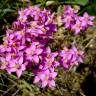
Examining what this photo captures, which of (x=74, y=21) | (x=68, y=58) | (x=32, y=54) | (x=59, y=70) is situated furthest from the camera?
(x=59, y=70)

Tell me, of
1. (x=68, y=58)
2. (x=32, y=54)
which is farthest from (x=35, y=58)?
(x=68, y=58)

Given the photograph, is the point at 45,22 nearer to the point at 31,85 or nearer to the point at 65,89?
the point at 31,85

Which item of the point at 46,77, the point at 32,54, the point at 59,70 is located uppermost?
the point at 32,54

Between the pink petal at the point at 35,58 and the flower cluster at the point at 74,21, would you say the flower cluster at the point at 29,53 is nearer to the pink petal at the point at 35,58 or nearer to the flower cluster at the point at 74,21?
the pink petal at the point at 35,58

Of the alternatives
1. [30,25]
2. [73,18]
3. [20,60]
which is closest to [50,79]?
[20,60]

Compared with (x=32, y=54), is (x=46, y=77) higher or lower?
lower

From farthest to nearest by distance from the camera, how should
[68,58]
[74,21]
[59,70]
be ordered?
1. [59,70]
2. [74,21]
3. [68,58]

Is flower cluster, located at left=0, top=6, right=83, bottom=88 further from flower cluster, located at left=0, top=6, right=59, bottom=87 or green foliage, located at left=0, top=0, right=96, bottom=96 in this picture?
green foliage, located at left=0, top=0, right=96, bottom=96

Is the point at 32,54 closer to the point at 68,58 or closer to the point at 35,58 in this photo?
the point at 35,58

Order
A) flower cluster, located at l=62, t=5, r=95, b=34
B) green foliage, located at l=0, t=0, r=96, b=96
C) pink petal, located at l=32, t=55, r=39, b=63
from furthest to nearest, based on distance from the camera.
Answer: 1. green foliage, located at l=0, t=0, r=96, b=96
2. flower cluster, located at l=62, t=5, r=95, b=34
3. pink petal, located at l=32, t=55, r=39, b=63

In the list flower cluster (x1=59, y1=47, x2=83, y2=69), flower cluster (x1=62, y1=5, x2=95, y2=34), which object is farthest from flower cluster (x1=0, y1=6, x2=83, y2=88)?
flower cluster (x1=62, y1=5, x2=95, y2=34)

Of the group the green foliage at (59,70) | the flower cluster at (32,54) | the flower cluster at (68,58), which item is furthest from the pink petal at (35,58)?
the green foliage at (59,70)

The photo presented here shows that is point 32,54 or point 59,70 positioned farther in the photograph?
point 59,70
